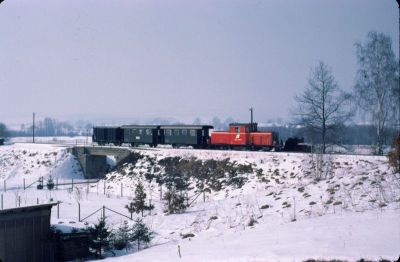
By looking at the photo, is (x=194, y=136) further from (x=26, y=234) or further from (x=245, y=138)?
(x=26, y=234)

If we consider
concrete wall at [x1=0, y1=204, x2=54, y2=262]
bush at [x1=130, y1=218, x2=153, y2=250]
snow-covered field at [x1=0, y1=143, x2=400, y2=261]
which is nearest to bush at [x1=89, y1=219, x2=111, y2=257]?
snow-covered field at [x1=0, y1=143, x2=400, y2=261]

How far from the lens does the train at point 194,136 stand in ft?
126

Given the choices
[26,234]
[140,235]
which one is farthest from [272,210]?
[26,234]

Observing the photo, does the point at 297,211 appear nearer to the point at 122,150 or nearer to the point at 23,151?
the point at 122,150

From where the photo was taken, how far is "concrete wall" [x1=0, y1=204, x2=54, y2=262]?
16.7 meters

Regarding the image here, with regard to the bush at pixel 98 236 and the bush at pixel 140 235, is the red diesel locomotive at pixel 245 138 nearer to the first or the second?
the bush at pixel 140 235

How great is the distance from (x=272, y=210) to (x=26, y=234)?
12.2 metres

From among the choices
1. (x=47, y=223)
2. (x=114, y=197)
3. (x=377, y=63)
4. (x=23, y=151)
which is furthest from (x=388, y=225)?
(x=23, y=151)

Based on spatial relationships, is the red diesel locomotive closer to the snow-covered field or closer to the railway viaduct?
the snow-covered field

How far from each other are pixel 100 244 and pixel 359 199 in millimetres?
12822

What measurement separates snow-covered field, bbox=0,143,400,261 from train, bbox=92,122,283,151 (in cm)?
414

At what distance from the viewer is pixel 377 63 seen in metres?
32.8

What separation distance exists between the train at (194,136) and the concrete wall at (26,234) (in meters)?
23.8

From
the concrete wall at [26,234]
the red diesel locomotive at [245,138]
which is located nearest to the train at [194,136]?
the red diesel locomotive at [245,138]
